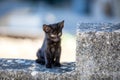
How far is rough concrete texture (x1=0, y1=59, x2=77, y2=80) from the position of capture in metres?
7.09

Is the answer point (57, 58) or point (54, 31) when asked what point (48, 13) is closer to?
point (57, 58)

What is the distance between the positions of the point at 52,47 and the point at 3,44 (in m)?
6.59

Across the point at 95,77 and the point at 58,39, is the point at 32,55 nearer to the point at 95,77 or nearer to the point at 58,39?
the point at 58,39

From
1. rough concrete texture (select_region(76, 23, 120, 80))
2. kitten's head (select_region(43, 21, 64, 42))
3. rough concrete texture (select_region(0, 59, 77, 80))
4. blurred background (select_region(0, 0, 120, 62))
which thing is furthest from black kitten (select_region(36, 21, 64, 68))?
blurred background (select_region(0, 0, 120, 62))

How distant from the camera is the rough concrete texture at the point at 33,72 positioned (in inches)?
279

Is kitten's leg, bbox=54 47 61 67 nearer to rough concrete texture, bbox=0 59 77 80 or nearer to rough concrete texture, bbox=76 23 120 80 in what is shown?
rough concrete texture, bbox=0 59 77 80

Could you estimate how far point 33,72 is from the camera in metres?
7.15

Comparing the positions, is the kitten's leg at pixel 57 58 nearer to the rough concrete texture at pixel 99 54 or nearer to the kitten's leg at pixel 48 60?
the kitten's leg at pixel 48 60

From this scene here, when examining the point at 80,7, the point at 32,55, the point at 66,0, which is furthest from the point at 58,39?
the point at 66,0

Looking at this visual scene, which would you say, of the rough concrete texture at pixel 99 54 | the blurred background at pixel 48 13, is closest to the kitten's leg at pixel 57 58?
the rough concrete texture at pixel 99 54

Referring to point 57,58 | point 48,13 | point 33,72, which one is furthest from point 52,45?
point 48,13

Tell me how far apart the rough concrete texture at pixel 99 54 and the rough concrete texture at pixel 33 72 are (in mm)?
235

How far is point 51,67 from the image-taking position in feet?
24.4

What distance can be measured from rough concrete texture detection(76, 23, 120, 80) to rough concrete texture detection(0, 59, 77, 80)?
0.24 m
